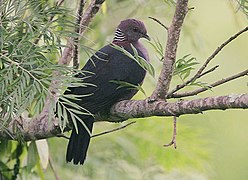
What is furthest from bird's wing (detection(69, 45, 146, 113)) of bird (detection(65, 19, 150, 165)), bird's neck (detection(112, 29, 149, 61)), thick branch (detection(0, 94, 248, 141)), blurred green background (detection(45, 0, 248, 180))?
blurred green background (detection(45, 0, 248, 180))

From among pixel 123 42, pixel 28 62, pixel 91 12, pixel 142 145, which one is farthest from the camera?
pixel 142 145

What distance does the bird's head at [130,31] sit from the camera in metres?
2.92

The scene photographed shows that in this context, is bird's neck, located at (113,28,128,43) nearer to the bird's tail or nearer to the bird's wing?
the bird's wing

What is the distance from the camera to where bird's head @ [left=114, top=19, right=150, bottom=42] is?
2.92 meters

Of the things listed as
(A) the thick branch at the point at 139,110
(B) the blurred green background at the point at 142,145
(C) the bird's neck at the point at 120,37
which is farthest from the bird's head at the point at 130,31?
(A) the thick branch at the point at 139,110

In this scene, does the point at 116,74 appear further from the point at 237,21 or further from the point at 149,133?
the point at 149,133

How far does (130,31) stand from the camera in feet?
9.66

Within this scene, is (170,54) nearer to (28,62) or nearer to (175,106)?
(175,106)

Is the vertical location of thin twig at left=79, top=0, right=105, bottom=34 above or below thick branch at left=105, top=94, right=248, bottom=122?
above

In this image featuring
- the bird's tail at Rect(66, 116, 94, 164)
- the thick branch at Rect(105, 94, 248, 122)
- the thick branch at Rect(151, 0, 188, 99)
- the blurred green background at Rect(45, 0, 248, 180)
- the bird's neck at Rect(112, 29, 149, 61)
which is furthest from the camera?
the blurred green background at Rect(45, 0, 248, 180)

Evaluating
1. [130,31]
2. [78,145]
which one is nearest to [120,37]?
[130,31]

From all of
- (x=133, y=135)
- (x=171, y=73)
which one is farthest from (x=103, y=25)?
(x=171, y=73)

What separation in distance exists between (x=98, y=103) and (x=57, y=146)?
3.06ft

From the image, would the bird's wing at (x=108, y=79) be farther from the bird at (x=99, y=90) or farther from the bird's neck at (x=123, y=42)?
the bird's neck at (x=123, y=42)
